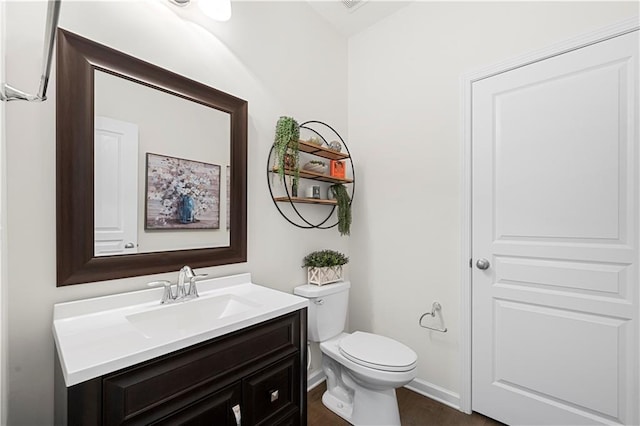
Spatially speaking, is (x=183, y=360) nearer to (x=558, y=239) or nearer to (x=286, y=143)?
(x=286, y=143)

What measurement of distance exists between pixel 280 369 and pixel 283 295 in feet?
1.04

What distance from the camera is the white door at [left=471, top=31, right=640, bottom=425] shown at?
1.39m

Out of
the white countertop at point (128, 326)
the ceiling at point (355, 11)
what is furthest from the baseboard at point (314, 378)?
the ceiling at point (355, 11)

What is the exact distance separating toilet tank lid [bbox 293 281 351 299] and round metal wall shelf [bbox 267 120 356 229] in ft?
1.30

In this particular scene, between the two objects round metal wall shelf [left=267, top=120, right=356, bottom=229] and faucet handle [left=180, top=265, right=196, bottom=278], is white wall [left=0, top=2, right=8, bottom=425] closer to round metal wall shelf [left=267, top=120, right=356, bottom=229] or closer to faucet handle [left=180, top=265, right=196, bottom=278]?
faucet handle [left=180, top=265, right=196, bottom=278]

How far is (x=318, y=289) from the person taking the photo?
1.87 m

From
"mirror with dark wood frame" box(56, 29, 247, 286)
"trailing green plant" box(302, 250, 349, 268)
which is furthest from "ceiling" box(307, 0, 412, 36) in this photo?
"trailing green plant" box(302, 250, 349, 268)

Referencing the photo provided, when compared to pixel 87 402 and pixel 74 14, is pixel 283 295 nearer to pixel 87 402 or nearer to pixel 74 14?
pixel 87 402

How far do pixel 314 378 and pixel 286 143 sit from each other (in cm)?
157

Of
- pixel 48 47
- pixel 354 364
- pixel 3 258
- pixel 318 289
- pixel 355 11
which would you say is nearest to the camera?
pixel 48 47

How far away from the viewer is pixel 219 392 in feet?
3.36

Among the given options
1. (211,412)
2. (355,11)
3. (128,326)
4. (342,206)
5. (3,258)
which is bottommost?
(211,412)

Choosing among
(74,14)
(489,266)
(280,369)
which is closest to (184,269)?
(280,369)

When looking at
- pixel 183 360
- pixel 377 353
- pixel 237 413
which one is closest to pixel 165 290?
pixel 183 360
